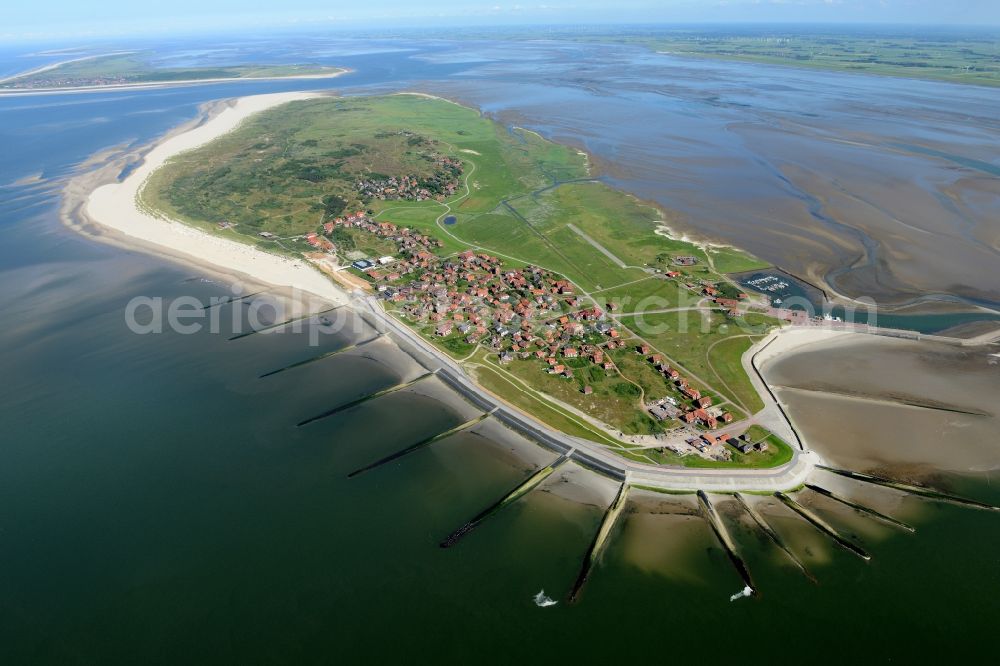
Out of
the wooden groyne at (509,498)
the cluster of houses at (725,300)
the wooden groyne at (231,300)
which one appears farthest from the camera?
the wooden groyne at (231,300)

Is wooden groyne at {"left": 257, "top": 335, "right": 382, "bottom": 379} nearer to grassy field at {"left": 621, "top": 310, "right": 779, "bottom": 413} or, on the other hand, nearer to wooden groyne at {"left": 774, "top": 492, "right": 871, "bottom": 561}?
grassy field at {"left": 621, "top": 310, "right": 779, "bottom": 413}

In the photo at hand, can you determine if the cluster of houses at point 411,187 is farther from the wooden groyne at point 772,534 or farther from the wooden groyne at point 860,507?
the wooden groyne at point 860,507

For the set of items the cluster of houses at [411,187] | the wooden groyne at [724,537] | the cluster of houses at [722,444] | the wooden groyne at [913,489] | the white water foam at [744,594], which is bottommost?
the white water foam at [744,594]

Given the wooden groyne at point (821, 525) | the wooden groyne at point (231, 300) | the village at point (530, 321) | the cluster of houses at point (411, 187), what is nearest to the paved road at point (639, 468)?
the wooden groyne at point (821, 525)

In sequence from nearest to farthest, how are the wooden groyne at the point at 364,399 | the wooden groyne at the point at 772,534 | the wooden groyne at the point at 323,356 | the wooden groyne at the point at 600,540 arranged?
the wooden groyne at the point at 600,540, the wooden groyne at the point at 772,534, the wooden groyne at the point at 364,399, the wooden groyne at the point at 323,356

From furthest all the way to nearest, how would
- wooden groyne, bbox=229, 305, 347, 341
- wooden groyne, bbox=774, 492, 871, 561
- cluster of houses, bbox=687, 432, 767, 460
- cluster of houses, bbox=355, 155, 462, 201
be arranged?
1. cluster of houses, bbox=355, 155, 462, 201
2. wooden groyne, bbox=229, 305, 347, 341
3. cluster of houses, bbox=687, 432, 767, 460
4. wooden groyne, bbox=774, 492, 871, 561

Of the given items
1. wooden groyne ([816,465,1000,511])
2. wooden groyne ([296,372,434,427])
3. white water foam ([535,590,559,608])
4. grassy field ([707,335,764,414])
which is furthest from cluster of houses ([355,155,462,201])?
white water foam ([535,590,559,608])
